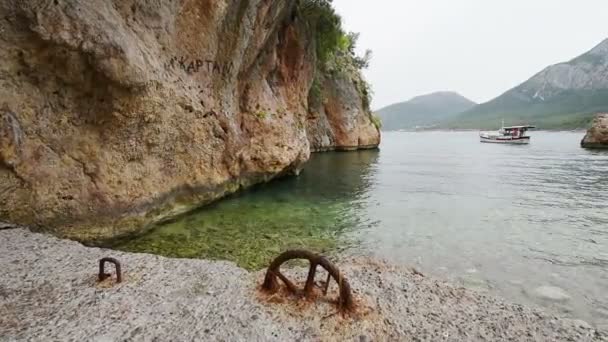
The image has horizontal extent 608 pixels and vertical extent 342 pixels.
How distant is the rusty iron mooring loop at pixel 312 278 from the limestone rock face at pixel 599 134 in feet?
207

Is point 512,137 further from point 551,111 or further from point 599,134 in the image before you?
point 551,111

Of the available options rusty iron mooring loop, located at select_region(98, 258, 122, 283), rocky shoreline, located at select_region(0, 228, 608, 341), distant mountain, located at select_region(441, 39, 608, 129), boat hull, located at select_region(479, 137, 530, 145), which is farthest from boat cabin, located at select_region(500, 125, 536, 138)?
rusty iron mooring loop, located at select_region(98, 258, 122, 283)

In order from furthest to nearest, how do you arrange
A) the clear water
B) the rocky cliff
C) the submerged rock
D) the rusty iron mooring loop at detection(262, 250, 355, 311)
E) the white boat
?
the white boat, the clear water, the rocky cliff, the submerged rock, the rusty iron mooring loop at detection(262, 250, 355, 311)

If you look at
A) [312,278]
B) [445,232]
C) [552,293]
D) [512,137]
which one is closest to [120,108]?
[312,278]

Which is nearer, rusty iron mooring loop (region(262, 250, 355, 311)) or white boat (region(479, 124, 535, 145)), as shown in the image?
rusty iron mooring loop (region(262, 250, 355, 311))

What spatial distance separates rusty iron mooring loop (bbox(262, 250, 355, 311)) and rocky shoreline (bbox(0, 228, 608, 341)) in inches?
6.9

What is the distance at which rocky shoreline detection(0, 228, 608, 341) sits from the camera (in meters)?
4.22

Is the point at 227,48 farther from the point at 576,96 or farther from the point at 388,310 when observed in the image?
the point at 576,96

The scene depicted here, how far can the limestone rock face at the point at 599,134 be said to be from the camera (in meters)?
47.6

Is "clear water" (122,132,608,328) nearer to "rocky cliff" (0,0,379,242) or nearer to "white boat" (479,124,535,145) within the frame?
"rocky cliff" (0,0,379,242)

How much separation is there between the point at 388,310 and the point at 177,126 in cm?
899

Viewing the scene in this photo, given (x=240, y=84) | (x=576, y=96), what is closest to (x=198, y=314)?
(x=240, y=84)

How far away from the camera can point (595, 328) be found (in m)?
5.36

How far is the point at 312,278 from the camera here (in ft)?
16.2
